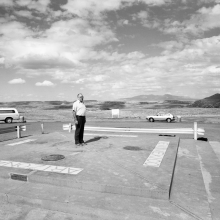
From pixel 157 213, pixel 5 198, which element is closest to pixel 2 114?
pixel 5 198

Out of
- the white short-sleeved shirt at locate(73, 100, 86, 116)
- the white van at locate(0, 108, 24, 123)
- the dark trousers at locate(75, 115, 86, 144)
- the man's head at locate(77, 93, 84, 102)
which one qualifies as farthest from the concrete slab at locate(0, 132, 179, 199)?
the white van at locate(0, 108, 24, 123)

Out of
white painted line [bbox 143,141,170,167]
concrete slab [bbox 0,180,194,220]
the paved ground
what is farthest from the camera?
white painted line [bbox 143,141,170,167]

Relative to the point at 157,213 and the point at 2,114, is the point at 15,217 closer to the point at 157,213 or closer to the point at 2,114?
the point at 157,213

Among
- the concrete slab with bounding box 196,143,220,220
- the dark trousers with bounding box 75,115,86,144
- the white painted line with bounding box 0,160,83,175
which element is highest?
the dark trousers with bounding box 75,115,86,144

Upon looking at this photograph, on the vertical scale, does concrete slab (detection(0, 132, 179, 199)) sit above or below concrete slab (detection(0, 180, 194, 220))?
above

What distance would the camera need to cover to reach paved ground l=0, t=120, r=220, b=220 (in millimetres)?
3328

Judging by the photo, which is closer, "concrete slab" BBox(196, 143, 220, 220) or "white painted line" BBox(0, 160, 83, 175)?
"concrete slab" BBox(196, 143, 220, 220)

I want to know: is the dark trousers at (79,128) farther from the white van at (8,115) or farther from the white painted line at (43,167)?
the white van at (8,115)

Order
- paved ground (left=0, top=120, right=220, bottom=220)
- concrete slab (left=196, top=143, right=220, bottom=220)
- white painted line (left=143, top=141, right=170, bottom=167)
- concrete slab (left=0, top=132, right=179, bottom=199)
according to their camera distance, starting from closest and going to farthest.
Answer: paved ground (left=0, top=120, right=220, bottom=220)
concrete slab (left=196, top=143, right=220, bottom=220)
concrete slab (left=0, top=132, right=179, bottom=199)
white painted line (left=143, top=141, right=170, bottom=167)

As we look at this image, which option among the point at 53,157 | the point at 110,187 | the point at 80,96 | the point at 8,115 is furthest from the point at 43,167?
the point at 8,115

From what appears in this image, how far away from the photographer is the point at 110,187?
402cm

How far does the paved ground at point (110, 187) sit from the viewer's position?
333 cm

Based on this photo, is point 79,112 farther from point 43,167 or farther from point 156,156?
point 156,156

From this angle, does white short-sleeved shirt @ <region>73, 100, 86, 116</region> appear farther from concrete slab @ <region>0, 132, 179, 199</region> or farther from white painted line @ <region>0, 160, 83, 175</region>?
white painted line @ <region>0, 160, 83, 175</region>
